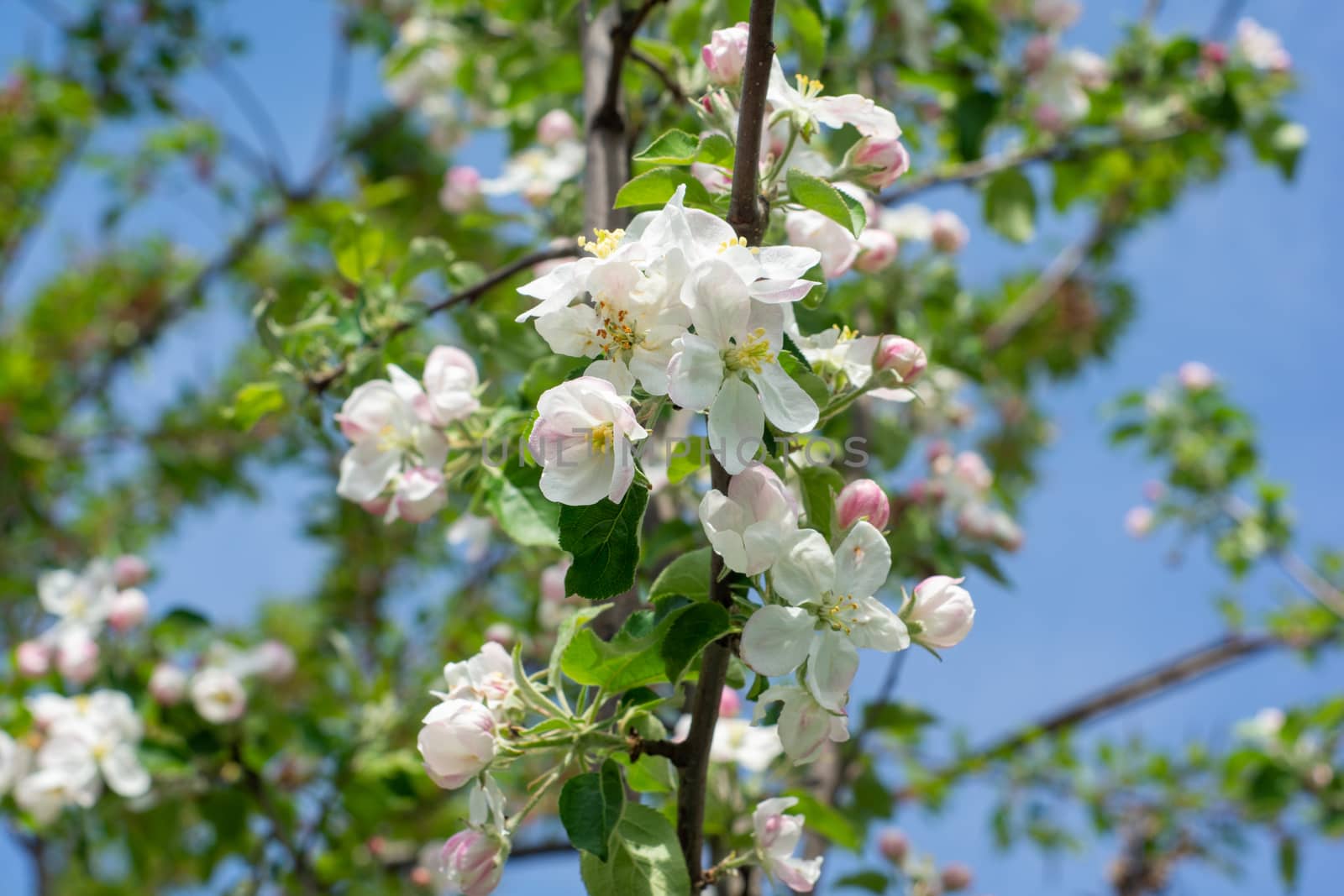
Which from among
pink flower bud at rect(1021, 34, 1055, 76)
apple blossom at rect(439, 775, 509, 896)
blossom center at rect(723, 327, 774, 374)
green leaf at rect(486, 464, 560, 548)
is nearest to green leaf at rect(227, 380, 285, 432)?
green leaf at rect(486, 464, 560, 548)

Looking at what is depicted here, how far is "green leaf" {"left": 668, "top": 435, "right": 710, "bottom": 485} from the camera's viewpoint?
1.04 m

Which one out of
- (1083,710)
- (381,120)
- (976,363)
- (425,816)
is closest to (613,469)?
(976,363)

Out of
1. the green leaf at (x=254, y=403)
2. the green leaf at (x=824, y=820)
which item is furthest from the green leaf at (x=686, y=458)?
the green leaf at (x=254, y=403)

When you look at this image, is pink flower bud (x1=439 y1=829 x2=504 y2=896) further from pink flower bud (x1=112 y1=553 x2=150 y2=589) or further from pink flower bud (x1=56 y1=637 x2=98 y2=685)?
pink flower bud (x1=112 y1=553 x2=150 y2=589)

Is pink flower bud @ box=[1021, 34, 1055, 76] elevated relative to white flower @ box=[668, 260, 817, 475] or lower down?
lower down

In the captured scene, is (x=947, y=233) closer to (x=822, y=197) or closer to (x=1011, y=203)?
(x=1011, y=203)

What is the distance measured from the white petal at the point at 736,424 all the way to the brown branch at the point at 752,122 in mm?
169

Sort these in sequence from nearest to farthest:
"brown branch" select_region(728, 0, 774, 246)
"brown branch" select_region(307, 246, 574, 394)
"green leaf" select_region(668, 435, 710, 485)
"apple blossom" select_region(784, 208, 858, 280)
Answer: "brown branch" select_region(728, 0, 774, 246), "green leaf" select_region(668, 435, 710, 485), "apple blossom" select_region(784, 208, 858, 280), "brown branch" select_region(307, 246, 574, 394)

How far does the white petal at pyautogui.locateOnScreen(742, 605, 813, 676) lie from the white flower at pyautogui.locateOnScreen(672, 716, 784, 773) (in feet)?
2.14

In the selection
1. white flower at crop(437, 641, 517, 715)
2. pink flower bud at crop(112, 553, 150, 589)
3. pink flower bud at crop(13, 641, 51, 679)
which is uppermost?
white flower at crop(437, 641, 517, 715)

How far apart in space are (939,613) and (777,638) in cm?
18

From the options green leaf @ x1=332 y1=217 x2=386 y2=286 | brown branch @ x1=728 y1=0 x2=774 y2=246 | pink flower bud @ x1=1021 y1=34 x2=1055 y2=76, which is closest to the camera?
brown branch @ x1=728 y1=0 x2=774 y2=246

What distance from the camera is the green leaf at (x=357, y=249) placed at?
1621 millimetres

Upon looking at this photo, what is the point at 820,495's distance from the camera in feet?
3.33
